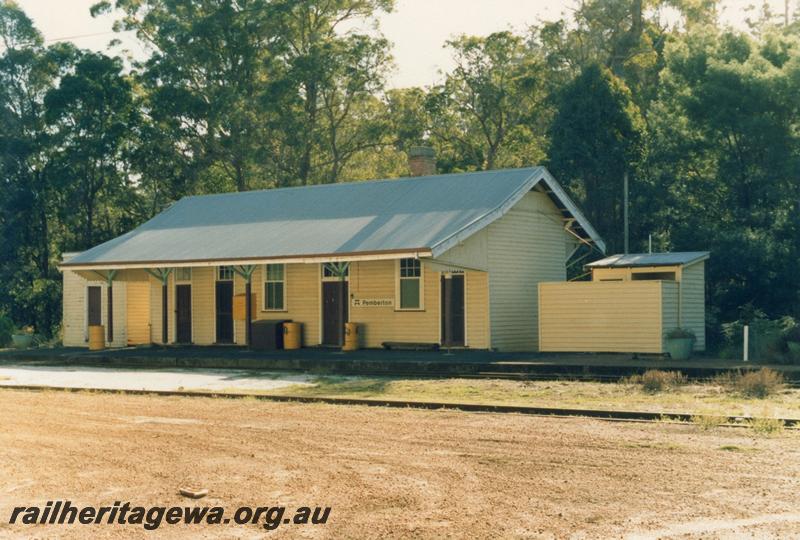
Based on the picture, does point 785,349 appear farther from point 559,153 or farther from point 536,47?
point 536,47

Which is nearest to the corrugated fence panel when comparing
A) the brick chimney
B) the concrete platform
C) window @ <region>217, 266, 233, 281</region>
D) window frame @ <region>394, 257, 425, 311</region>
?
the concrete platform

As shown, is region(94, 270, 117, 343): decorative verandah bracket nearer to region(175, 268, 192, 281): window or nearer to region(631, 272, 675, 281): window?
region(175, 268, 192, 281): window

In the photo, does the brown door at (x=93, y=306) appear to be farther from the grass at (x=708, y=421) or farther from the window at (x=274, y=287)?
the grass at (x=708, y=421)

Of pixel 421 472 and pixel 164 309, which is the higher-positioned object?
pixel 164 309

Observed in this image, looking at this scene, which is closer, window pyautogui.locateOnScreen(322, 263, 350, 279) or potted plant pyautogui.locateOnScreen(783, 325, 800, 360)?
potted plant pyautogui.locateOnScreen(783, 325, 800, 360)

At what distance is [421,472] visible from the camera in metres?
10.1

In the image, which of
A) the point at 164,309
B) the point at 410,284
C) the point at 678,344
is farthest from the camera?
the point at 164,309

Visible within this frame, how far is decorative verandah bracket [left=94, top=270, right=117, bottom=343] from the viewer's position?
3141 centimetres

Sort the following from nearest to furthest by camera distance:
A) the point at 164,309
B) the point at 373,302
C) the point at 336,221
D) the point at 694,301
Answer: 1. the point at 694,301
2. the point at 373,302
3. the point at 336,221
4. the point at 164,309

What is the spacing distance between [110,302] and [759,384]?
20.9 meters

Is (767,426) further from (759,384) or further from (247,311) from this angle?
(247,311)

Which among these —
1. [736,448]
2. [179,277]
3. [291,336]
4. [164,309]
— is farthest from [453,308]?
[736,448]

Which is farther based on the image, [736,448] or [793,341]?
[793,341]

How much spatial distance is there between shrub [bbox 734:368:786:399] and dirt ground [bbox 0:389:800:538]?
4.35 m
